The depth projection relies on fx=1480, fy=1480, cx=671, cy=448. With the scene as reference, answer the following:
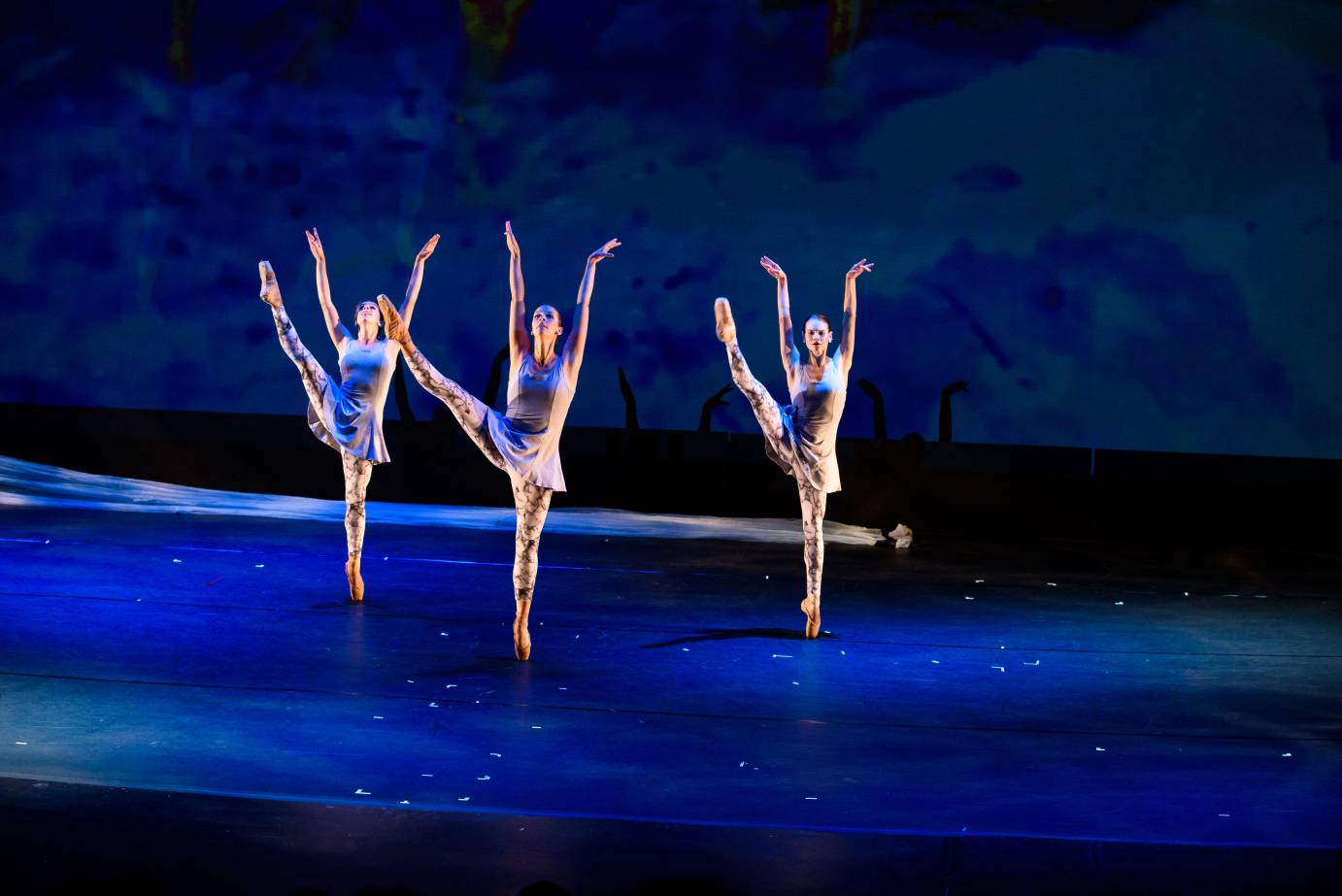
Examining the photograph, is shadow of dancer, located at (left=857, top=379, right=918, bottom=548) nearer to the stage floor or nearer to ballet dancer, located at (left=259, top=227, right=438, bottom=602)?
the stage floor

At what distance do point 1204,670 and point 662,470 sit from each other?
5.51 metres

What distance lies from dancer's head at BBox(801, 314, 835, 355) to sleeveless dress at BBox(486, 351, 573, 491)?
3.37 feet

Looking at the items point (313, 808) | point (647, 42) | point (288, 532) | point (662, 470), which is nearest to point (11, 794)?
point (313, 808)

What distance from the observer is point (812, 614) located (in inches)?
232

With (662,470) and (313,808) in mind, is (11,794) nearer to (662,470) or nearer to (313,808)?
(313,808)

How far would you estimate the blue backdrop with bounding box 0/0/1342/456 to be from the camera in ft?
32.6

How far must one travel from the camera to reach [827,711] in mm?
4574

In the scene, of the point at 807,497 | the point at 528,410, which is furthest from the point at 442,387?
the point at 807,497

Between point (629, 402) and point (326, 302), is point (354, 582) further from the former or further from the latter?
point (629, 402)

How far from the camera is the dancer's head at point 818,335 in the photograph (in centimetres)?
571

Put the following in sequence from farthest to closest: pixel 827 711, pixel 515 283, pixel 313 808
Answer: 1. pixel 515 283
2. pixel 827 711
3. pixel 313 808

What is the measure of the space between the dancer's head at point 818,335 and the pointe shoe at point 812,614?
0.98m

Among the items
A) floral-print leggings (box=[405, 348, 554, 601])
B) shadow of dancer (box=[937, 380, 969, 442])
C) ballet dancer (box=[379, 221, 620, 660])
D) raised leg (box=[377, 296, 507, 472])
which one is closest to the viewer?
raised leg (box=[377, 296, 507, 472])

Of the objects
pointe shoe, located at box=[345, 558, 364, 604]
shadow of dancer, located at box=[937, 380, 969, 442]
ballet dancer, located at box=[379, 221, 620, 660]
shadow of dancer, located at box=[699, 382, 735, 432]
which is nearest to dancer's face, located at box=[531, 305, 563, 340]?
ballet dancer, located at box=[379, 221, 620, 660]
